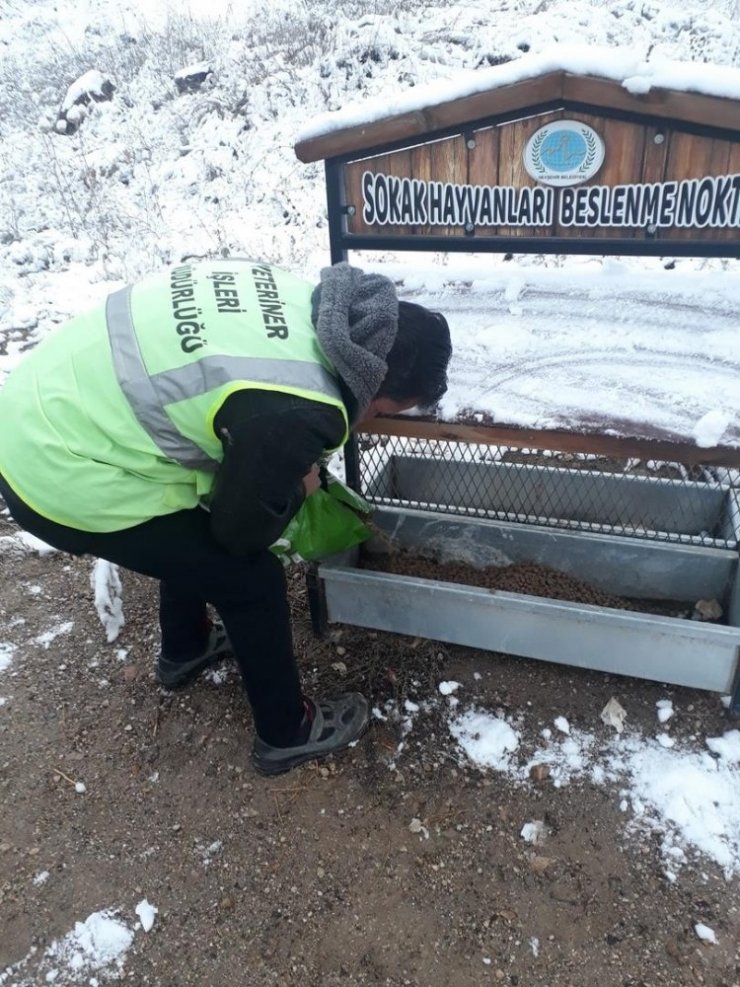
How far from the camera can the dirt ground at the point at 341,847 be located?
74.5 inches

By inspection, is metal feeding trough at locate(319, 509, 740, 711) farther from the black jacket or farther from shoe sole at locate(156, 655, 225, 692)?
the black jacket

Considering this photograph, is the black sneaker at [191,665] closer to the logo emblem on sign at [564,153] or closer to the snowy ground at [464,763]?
the snowy ground at [464,763]

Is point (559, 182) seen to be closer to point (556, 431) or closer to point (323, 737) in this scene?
point (556, 431)

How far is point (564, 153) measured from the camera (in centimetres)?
208

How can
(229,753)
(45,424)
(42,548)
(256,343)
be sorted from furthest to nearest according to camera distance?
(42,548), (229,753), (45,424), (256,343)

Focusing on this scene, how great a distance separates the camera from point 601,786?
2.28m

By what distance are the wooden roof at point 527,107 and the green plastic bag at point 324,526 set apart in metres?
1.02

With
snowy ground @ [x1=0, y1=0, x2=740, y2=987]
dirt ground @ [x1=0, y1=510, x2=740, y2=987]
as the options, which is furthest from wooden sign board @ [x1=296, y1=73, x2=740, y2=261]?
dirt ground @ [x1=0, y1=510, x2=740, y2=987]

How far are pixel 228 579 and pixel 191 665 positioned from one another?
2.83ft

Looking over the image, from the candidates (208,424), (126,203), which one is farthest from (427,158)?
(126,203)

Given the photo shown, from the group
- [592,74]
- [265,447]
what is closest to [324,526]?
[265,447]

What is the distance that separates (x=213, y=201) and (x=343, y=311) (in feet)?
22.7

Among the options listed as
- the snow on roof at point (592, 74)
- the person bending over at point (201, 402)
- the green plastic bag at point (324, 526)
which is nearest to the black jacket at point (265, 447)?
the person bending over at point (201, 402)

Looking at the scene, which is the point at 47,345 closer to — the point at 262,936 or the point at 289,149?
the point at 262,936
